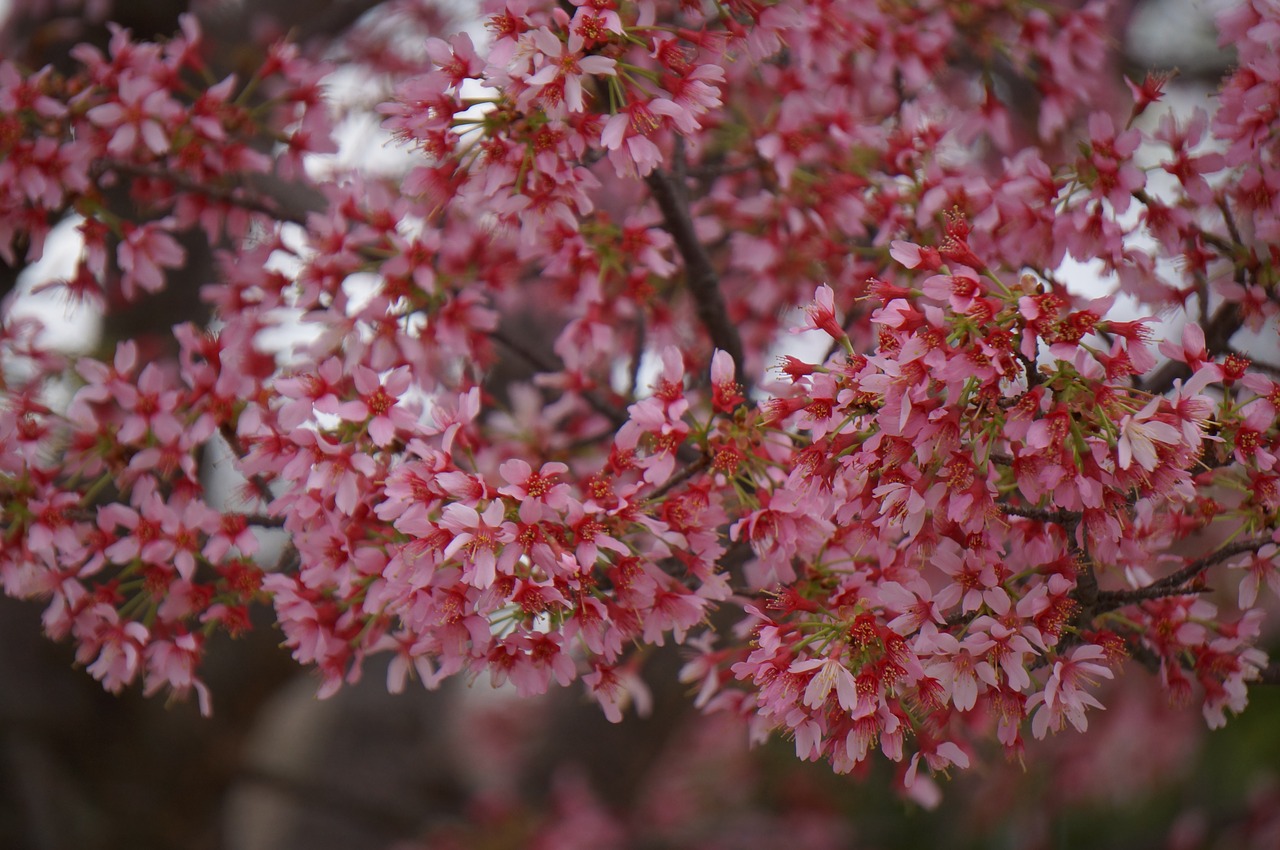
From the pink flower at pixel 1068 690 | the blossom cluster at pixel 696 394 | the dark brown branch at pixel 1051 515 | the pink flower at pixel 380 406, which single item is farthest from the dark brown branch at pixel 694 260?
the pink flower at pixel 1068 690

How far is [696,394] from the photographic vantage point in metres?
2.17

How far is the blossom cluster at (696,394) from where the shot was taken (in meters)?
1.49

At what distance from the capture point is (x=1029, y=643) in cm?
151

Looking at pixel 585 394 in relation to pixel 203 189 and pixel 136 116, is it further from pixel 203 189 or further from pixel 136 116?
pixel 136 116

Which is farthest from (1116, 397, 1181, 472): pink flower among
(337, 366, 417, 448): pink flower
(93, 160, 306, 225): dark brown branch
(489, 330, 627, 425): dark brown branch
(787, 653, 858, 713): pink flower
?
(93, 160, 306, 225): dark brown branch

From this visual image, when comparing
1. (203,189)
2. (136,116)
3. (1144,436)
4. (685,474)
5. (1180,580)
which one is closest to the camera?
(1144,436)

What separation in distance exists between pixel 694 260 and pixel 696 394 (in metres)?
0.25

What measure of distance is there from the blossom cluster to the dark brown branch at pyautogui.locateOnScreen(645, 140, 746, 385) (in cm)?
1

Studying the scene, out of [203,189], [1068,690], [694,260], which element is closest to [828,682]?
[1068,690]

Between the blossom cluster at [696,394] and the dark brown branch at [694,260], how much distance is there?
0.04 ft

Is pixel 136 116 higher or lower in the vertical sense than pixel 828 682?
higher

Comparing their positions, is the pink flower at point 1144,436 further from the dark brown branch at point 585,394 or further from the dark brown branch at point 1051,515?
the dark brown branch at point 585,394

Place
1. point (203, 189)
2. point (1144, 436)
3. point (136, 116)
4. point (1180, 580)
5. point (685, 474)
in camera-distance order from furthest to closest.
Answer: point (203, 189), point (136, 116), point (685, 474), point (1180, 580), point (1144, 436)

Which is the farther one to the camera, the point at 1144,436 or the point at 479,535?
the point at 479,535
